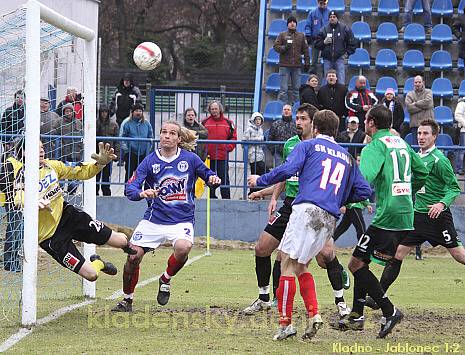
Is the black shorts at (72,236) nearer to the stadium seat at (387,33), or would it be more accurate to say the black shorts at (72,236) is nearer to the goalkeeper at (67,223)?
the goalkeeper at (67,223)

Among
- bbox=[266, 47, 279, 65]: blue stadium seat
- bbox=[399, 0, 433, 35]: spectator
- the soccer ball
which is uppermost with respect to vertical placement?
bbox=[399, 0, 433, 35]: spectator

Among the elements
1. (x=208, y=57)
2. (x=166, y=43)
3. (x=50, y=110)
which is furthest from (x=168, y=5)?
(x=50, y=110)

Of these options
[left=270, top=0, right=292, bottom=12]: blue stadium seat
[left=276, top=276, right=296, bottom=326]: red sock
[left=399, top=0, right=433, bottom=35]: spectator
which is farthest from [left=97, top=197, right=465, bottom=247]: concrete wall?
[left=276, top=276, right=296, bottom=326]: red sock

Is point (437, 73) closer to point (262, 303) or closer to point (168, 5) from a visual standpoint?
point (262, 303)

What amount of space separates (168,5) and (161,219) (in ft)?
126

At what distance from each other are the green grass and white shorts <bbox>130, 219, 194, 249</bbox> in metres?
0.69

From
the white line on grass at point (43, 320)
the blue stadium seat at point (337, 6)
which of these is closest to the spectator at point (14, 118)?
the white line on grass at point (43, 320)

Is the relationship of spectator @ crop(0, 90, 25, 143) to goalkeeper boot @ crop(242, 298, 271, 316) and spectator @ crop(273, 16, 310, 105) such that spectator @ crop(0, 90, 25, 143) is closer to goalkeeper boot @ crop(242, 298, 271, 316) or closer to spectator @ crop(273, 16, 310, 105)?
goalkeeper boot @ crop(242, 298, 271, 316)

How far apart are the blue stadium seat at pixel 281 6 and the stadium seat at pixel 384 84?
3471mm

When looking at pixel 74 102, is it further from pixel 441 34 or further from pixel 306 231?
pixel 441 34

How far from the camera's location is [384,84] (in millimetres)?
23562

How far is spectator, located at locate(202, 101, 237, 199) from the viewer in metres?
18.9

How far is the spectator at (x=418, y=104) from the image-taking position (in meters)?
20.2

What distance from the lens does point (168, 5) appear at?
47.7m
